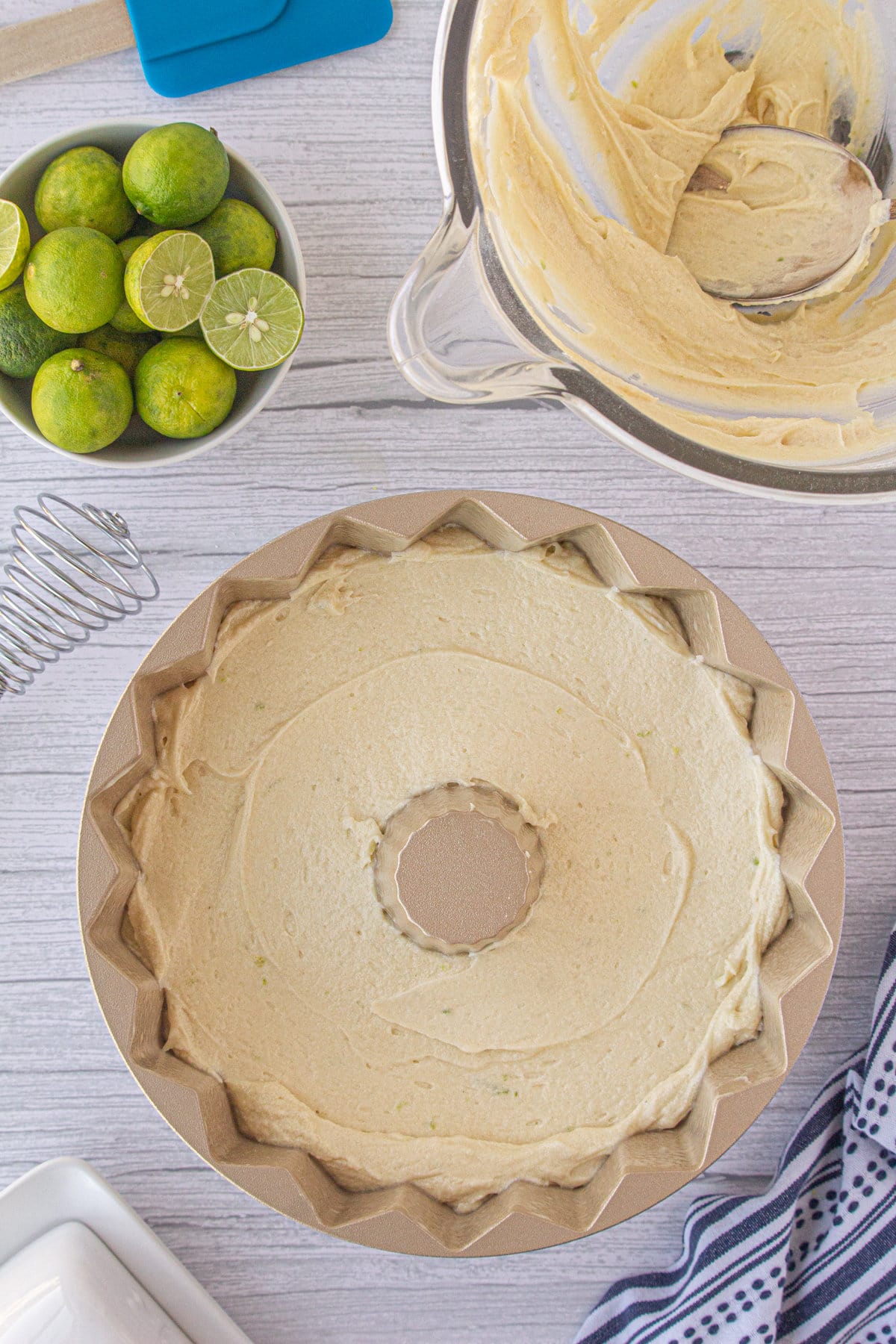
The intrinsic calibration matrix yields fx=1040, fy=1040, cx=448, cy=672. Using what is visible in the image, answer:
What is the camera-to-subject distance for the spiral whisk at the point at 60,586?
4.03ft

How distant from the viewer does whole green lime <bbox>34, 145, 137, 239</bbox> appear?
1111 mm

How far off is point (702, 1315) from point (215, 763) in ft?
3.10

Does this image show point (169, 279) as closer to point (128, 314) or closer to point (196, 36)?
point (128, 314)

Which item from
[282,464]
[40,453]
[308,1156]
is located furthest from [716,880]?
[40,453]

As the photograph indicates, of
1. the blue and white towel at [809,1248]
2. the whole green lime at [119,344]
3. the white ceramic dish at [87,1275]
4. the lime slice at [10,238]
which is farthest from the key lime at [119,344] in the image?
the blue and white towel at [809,1248]

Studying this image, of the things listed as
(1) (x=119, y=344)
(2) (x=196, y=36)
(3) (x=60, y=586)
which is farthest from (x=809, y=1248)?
(2) (x=196, y=36)

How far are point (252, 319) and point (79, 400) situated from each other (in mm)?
202

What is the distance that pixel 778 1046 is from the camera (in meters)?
1.10

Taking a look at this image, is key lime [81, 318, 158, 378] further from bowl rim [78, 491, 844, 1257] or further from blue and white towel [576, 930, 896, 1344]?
blue and white towel [576, 930, 896, 1344]

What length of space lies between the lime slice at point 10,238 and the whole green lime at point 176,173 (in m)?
0.12

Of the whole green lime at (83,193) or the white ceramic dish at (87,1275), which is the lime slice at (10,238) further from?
the white ceramic dish at (87,1275)

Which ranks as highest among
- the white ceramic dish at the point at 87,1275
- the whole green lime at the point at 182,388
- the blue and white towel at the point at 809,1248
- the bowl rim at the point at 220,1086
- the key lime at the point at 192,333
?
the key lime at the point at 192,333

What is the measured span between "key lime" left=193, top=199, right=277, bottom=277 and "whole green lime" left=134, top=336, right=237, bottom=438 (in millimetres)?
94

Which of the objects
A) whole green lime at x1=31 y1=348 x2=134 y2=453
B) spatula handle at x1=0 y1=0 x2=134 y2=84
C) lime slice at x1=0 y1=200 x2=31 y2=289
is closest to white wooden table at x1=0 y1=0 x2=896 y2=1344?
spatula handle at x1=0 y1=0 x2=134 y2=84
